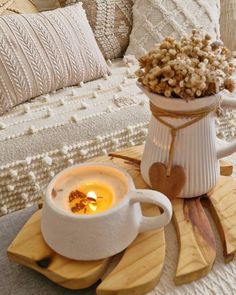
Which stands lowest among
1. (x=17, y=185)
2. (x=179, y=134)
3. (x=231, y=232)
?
(x=17, y=185)

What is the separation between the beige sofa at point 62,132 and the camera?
1.00 metres

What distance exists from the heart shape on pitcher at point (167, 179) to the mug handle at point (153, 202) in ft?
0.28

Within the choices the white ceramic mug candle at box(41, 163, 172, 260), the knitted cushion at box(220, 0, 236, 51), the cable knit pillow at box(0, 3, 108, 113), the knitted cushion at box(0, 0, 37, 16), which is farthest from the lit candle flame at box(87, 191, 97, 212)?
the knitted cushion at box(220, 0, 236, 51)

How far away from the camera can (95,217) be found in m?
0.57

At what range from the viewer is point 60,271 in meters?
0.59

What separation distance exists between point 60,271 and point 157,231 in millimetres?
175

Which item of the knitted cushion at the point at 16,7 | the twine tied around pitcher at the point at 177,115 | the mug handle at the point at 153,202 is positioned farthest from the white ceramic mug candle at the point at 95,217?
the knitted cushion at the point at 16,7

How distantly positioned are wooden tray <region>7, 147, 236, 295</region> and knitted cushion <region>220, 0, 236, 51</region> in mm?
1135

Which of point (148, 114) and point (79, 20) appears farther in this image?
point (79, 20)

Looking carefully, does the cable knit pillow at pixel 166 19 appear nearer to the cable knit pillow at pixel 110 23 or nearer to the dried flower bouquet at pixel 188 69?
the cable knit pillow at pixel 110 23

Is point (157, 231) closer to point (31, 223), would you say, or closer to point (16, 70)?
point (31, 223)

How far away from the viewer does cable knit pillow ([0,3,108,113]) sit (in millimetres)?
1147

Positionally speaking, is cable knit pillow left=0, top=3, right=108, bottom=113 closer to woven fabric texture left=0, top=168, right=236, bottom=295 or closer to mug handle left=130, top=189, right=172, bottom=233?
woven fabric texture left=0, top=168, right=236, bottom=295

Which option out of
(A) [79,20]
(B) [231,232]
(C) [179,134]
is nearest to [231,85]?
(C) [179,134]
